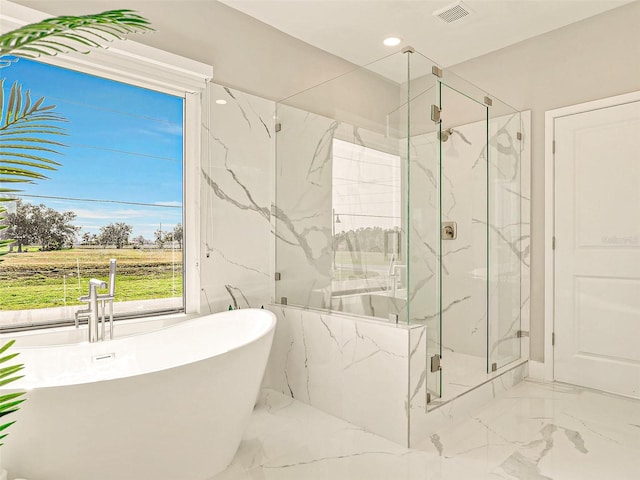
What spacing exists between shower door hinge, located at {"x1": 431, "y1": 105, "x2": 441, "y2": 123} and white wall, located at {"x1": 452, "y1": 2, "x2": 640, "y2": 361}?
134cm

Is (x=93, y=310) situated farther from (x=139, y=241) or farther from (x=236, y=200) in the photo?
(x=236, y=200)

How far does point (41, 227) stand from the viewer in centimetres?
212

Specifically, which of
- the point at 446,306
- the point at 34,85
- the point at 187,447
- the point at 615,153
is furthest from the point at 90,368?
the point at 615,153

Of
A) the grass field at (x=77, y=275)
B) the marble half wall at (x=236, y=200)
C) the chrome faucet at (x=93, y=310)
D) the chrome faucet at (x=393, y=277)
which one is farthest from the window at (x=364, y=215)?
the chrome faucet at (x=93, y=310)

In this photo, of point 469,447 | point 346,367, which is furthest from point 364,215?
point 469,447

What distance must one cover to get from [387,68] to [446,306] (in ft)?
4.69

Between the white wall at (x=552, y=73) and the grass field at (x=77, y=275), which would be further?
the white wall at (x=552, y=73)

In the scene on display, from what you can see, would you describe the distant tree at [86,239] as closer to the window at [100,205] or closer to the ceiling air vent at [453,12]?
the window at [100,205]

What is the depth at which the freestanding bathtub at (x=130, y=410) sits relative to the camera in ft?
4.63

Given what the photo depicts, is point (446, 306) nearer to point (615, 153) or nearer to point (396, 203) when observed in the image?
point (396, 203)

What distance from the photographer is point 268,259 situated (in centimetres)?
299

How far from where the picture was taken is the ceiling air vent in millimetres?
2749

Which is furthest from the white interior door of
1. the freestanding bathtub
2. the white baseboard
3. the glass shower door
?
the freestanding bathtub

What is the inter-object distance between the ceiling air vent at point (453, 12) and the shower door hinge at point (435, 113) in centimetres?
95
